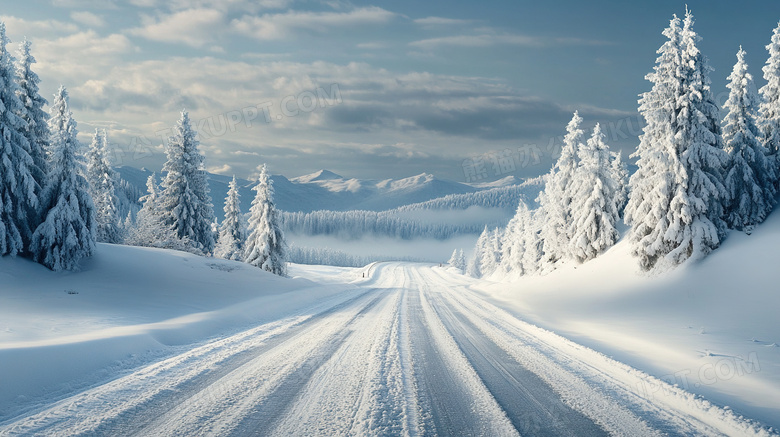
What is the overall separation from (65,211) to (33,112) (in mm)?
6371

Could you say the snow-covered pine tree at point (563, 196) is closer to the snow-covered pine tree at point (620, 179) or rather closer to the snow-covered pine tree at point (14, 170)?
the snow-covered pine tree at point (620, 179)

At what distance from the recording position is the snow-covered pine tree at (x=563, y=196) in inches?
1363

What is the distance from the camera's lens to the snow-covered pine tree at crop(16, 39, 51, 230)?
20016 millimetres

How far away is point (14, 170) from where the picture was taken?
18469 millimetres

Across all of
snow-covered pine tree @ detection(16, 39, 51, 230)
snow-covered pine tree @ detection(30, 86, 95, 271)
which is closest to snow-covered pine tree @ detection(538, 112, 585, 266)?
snow-covered pine tree @ detection(30, 86, 95, 271)

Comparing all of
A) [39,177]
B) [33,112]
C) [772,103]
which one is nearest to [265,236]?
[39,177]

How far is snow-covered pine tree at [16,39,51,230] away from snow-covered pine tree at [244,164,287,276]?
15.2m

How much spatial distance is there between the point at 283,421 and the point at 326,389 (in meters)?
1.23

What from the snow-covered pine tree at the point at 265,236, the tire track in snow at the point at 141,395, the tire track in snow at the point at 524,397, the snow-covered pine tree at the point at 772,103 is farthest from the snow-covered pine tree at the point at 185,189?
the snow-covered pine tree at the point at 772,103

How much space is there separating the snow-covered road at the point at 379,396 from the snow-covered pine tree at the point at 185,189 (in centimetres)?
2786

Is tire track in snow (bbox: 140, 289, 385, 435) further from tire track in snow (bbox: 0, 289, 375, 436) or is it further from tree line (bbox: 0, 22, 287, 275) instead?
tree line (bbox: 0, 22, 287, 275)

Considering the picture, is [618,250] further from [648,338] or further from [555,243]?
[648,338]

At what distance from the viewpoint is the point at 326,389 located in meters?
5.72

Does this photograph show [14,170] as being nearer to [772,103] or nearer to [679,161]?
[679,161]
